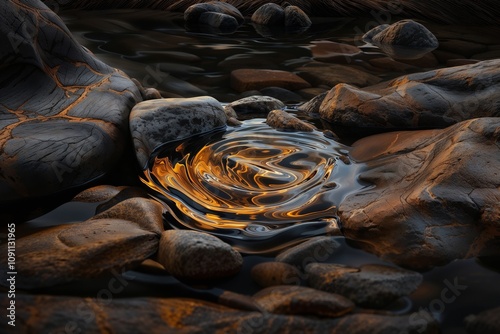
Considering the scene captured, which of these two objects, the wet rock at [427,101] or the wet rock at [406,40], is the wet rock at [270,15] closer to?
the wet rock at [406,40]

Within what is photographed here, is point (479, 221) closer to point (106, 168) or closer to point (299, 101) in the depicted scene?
point (106, 168)

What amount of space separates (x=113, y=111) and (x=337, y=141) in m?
1.52

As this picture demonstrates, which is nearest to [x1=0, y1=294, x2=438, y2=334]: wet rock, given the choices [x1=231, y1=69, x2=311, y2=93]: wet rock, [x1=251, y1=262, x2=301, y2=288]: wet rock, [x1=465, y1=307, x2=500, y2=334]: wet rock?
[x1=465, y1=307, x2=500, y2=334]: wet rock

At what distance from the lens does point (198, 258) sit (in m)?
2.32

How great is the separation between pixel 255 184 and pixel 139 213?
756mm

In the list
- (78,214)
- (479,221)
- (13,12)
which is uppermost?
(13,12)

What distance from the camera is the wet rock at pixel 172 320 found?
2021mm

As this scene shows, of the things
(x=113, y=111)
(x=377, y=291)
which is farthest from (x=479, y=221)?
(x=113, y=111)

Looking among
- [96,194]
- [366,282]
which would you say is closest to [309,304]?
[366,282]

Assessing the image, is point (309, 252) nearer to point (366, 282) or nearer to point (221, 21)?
point (366, 282)

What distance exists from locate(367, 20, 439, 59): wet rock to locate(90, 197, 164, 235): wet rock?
4819mm

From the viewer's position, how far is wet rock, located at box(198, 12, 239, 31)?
26.1 feet

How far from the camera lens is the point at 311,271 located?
91.8 inches

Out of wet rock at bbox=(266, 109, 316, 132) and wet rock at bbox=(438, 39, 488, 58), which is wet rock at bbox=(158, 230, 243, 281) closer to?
wet rock at bbox=(266, 109, 316, 132)
